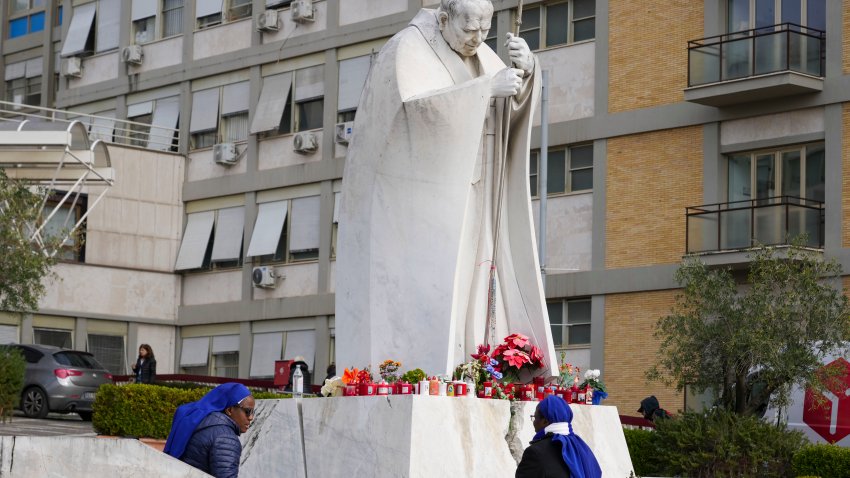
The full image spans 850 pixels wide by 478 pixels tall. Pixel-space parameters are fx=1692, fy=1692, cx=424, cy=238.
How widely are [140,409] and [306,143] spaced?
1731 cm

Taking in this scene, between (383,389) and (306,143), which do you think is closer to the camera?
(383,389)

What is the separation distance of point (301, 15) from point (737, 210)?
1488 centimetres

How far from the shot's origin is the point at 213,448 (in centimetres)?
984

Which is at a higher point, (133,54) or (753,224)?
(133,54)

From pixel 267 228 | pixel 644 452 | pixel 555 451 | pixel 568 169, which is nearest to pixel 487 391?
pixel 555 451

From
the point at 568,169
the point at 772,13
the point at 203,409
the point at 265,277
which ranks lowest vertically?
the point at 203,409

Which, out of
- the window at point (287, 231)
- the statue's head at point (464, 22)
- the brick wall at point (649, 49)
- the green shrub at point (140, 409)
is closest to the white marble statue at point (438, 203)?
the statue's head at point (464, 22)

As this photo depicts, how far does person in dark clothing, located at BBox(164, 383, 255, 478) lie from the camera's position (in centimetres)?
984

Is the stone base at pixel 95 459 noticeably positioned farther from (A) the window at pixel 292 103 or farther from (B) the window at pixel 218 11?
(B) the window at pixel 218 11

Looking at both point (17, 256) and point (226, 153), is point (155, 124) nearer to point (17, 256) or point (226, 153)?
point (226, 153)

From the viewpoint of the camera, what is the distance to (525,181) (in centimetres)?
1559

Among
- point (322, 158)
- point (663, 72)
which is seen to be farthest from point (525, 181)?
point (322, 158)

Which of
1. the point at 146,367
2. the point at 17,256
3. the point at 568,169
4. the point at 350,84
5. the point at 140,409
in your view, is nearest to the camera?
the point at 140,409

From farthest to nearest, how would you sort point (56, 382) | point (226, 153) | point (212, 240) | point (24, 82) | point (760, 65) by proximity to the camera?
1. point (24, 82)
2. point (212, 240)
3. point (226, 153)
4. point (56, 382)
5. point (760, 65)
